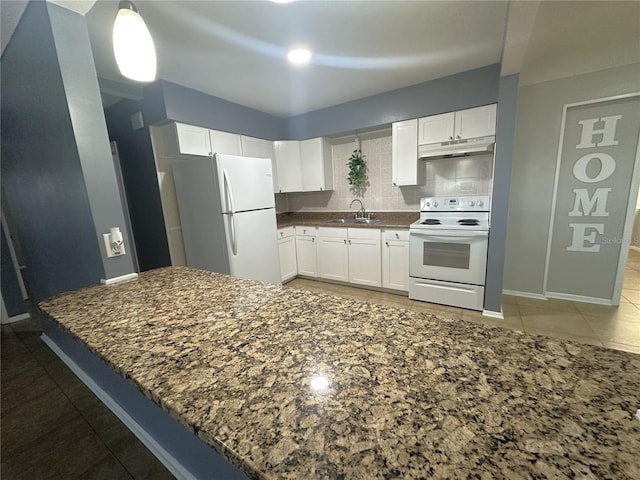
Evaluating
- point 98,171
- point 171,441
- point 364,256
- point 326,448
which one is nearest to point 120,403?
point 171,441

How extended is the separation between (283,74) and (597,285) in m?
3.76

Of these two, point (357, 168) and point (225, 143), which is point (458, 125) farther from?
point (225, 143)

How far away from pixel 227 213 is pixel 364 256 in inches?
66.6

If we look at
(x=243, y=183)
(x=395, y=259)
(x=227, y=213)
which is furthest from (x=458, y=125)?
(x=227, y=213)

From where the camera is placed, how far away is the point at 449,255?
106 inches

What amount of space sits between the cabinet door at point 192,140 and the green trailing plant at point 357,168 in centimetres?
180

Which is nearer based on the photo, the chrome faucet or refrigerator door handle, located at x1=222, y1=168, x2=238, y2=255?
refrigerator door handle, located at x1=222, y1=168, x2=238, y2=255

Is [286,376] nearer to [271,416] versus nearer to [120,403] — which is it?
[271,416]

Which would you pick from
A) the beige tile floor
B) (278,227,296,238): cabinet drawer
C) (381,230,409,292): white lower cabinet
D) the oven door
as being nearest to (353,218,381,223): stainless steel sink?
(381,230,409,292): white lower cabinet

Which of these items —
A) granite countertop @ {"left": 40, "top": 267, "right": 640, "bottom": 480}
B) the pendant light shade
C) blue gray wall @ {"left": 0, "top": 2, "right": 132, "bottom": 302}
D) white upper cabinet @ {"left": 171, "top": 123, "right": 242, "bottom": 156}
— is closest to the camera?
granite countertop @ {"left": 40, "top": 267, "right": 640, "bottom": 480}

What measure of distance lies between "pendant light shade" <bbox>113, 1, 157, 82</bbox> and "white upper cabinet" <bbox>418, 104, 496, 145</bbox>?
2629 mm

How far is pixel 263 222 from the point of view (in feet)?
9.51

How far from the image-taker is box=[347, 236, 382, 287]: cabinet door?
10.5 ft

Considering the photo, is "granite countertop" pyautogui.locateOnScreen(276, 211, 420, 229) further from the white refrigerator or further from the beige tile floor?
the beige tile floor
